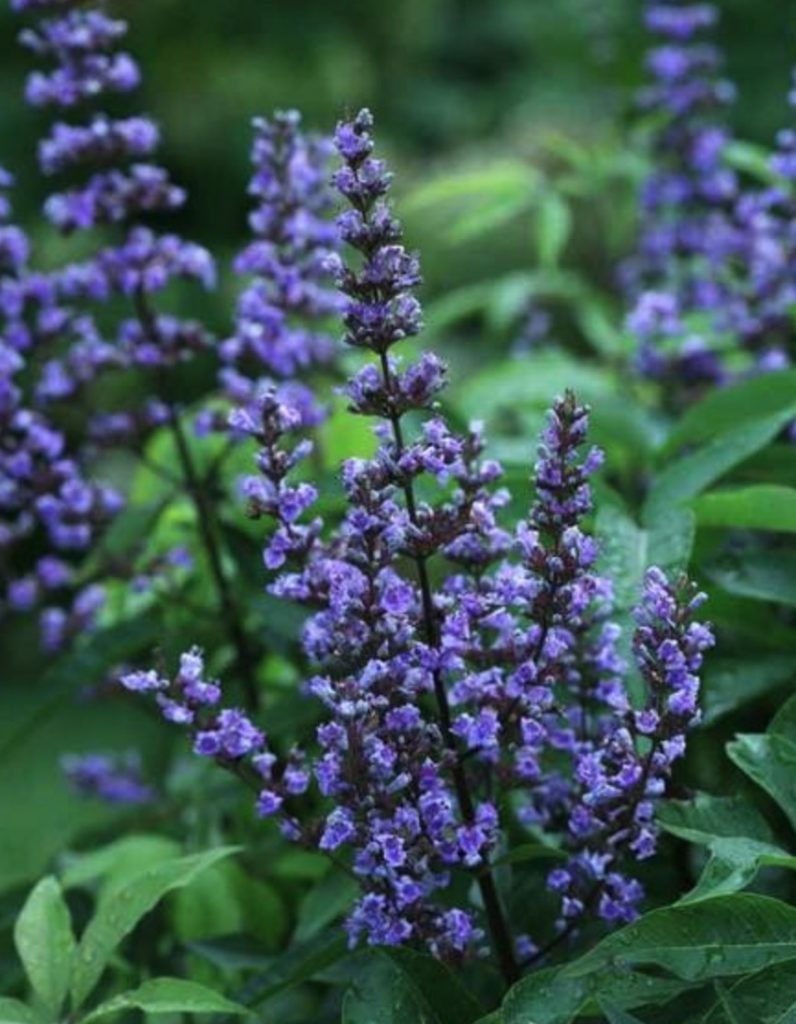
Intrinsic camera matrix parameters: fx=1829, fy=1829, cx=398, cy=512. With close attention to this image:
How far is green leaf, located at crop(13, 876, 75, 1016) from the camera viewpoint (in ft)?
6.20

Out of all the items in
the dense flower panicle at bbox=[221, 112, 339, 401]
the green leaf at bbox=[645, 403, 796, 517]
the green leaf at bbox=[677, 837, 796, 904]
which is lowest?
the green leaf at bbox=[677, 837, 796, 904]

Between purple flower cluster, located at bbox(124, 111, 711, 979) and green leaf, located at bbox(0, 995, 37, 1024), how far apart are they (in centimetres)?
32

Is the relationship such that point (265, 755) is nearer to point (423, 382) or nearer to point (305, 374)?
point (423, 382)

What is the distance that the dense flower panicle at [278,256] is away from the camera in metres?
2.57

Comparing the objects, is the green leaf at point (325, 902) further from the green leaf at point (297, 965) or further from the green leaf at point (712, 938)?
the green leaf at point (712, 938)

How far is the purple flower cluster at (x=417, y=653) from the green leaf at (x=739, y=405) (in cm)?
73

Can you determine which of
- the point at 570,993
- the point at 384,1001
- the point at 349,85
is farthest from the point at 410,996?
the point at 349,85

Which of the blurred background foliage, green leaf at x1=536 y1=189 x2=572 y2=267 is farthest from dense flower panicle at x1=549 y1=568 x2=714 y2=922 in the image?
the blurred background foliage

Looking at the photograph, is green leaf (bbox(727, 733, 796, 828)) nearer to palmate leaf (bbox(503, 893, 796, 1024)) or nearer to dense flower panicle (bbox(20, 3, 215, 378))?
palmate leaf (bbox(503, 893, 796, 1024))

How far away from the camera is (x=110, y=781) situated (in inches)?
118

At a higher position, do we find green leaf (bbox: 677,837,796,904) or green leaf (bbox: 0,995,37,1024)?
green leaf (bbox: 677,837,796,904)

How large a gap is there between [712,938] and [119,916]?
2.02ft

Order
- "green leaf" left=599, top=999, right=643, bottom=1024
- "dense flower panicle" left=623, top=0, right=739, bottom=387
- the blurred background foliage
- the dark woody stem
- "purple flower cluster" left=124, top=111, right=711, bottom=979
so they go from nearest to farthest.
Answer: "green leaf" left=599, top=999, right=643, bottom=1024, "purple flower cluster" left=124, top=111, right=711, bottom=979, the dark woody stem, "dense flower panicle" left=623, top=0, right=739, bottom=387, the blurred background foliage

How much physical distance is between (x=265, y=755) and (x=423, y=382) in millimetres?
396
